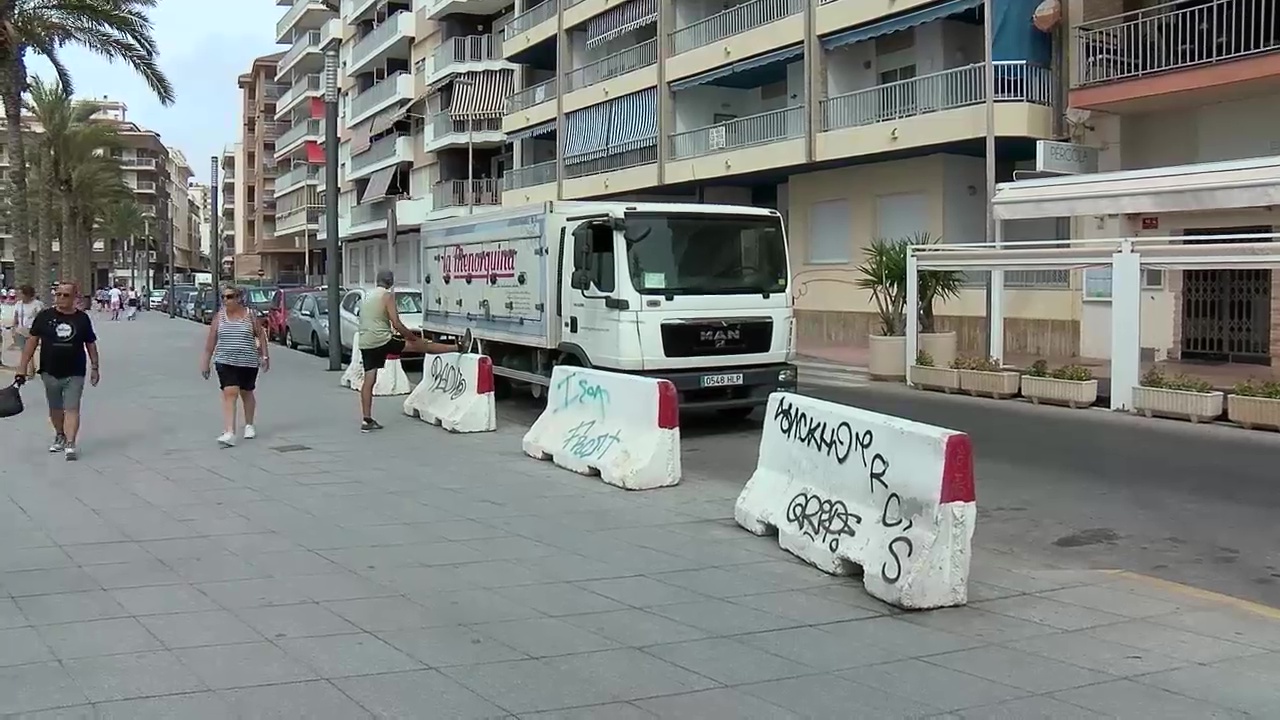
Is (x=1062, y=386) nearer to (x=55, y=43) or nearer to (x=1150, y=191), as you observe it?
(x=1150, y=191)

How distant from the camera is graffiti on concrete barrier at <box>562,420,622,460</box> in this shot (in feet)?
34.6

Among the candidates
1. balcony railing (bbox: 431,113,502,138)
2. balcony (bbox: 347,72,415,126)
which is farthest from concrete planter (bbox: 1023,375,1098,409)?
balcony (bbox: 347,72,415,126)

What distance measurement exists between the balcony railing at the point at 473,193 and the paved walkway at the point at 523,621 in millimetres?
36767

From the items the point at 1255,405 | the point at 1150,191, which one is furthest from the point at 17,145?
the point at 1255,405

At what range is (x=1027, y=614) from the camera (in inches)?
249

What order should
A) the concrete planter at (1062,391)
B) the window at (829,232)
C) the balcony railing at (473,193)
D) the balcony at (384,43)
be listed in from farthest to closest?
1. the balcony at (384,43)
2. the balcony railing at (473,193)
3. the window at (829,232)
4. the concrete planter at (1062,391)

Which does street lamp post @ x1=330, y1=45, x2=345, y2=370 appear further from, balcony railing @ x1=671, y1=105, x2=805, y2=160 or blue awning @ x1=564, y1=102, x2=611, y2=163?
blue awning @ x1=564, y1=102, x2=611, y2=163

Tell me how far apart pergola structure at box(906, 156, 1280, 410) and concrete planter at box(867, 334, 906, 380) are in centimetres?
49

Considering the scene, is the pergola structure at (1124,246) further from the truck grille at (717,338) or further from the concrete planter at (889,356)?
the truck grille at (717,338)

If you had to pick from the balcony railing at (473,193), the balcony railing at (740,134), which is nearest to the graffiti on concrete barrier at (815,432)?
the balcony railing at (740,134)

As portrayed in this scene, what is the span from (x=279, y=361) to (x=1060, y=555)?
19925 mm

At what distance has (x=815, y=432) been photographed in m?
7.78

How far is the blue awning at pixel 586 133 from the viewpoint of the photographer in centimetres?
3544

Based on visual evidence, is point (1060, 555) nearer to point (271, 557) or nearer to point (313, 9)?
point (271, 557)
